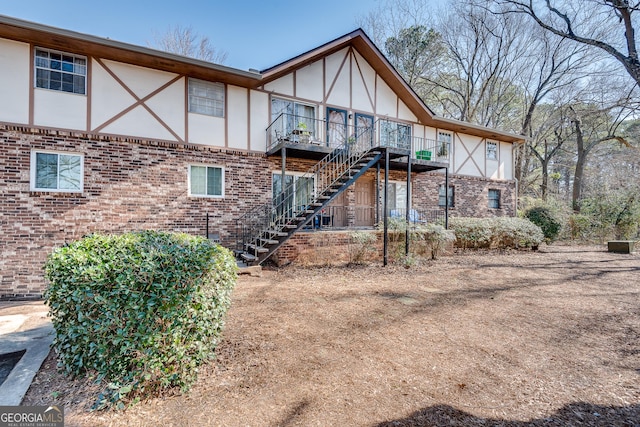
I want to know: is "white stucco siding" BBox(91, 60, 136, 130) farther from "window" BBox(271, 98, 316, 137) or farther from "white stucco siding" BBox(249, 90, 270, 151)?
"window" BBox(271, 98, 316, 137)

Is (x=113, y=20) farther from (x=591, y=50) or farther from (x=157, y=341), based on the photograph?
(x=591, y=50)

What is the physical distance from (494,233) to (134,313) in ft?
45.3

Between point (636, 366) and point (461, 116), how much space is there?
22.1 meters

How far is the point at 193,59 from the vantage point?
8.40m

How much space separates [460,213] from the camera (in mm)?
14789

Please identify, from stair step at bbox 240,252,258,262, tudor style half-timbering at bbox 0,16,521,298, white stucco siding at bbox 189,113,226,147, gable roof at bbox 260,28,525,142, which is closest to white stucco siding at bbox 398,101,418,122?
gable roof at bbox 260,28,525,142

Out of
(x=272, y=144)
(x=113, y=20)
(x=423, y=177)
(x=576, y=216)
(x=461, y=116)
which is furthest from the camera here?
(x=461, y=116)

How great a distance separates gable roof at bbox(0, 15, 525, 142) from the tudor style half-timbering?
0.15ft

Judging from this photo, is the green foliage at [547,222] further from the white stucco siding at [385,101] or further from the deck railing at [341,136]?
the white stucco siding at [385,101]

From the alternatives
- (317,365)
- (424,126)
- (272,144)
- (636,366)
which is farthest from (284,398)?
(424,126)

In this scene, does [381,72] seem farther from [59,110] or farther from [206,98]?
[59,110]

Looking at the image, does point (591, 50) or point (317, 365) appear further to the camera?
point (591, 50)

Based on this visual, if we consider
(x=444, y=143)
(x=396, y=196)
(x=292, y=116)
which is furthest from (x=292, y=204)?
(x=444, y=143)

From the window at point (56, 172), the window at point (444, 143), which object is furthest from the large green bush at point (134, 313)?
the window at point (444, 143)
